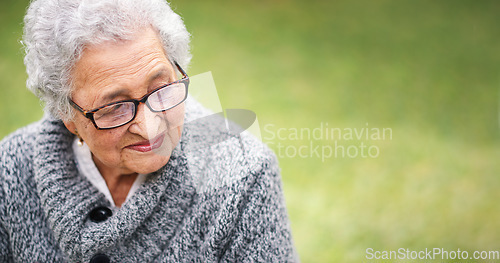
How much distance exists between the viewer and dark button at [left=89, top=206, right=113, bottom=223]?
1.54 metres

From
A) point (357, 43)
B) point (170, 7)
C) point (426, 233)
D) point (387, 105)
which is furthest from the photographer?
point (357, 43)

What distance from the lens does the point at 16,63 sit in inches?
160

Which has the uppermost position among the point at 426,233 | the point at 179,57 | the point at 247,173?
the point at 179,57

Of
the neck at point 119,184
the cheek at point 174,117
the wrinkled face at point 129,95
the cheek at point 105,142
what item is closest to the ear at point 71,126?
the wrinkled face at point 129,95

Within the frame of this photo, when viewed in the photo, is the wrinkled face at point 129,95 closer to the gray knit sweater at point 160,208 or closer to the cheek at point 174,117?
the cheek at point 174,117

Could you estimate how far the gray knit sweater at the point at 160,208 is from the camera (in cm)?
149

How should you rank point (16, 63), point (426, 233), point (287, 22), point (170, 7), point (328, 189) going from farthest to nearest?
point (287, 22) → point (16, 63) → point (328, 189) → point (426, 233) → point (170, 7)

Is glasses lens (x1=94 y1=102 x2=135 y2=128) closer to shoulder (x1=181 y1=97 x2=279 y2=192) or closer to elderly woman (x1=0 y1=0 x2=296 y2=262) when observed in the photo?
elderly woman (x1=0 y1=0 x2=296 y2=262)

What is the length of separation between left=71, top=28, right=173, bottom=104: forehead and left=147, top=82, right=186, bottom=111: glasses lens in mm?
56

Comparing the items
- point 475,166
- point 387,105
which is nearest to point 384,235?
point 475,166

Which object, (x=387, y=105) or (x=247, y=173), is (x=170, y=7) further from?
(x=387, y=105)

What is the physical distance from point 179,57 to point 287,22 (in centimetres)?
362

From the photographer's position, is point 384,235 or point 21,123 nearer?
point 384,235

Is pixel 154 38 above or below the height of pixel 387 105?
above
